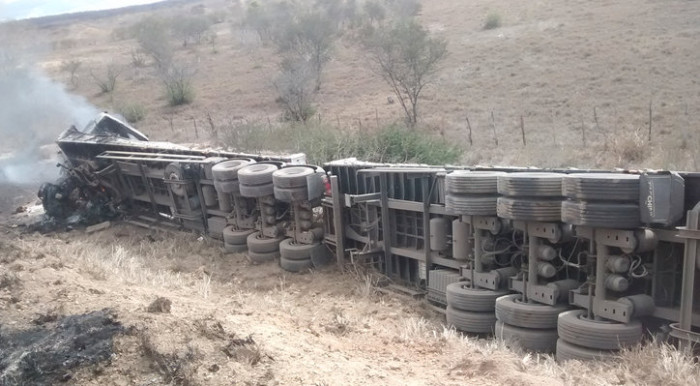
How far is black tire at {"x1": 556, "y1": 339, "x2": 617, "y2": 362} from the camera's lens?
6.42 metres

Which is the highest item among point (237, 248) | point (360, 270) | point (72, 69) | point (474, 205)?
point (72, 69)

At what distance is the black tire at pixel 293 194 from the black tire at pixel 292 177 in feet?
0.20

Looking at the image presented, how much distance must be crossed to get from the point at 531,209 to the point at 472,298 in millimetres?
1388

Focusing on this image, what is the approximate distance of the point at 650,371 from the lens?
17.6 ft

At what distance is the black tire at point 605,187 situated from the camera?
631cm

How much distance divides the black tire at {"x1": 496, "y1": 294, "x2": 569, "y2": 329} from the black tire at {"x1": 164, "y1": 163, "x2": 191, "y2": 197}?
7653 millimetres

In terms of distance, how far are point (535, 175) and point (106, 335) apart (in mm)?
4276

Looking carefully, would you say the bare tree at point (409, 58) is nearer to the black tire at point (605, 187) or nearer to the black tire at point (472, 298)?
the black tire at point (472, 298)

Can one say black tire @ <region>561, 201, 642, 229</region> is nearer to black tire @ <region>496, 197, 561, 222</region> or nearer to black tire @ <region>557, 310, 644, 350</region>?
black tire @ <region>496, 197, 561, 222</region>

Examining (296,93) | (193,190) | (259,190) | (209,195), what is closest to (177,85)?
(296,93)

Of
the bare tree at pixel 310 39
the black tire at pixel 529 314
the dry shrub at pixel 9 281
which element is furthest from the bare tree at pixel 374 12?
the dry shrub at pixel 9 281

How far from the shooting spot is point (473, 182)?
305 inches

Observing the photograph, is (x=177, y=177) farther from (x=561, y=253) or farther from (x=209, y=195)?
(x=561, y=253)

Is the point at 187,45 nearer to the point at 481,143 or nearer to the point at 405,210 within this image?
the point at 481,143
